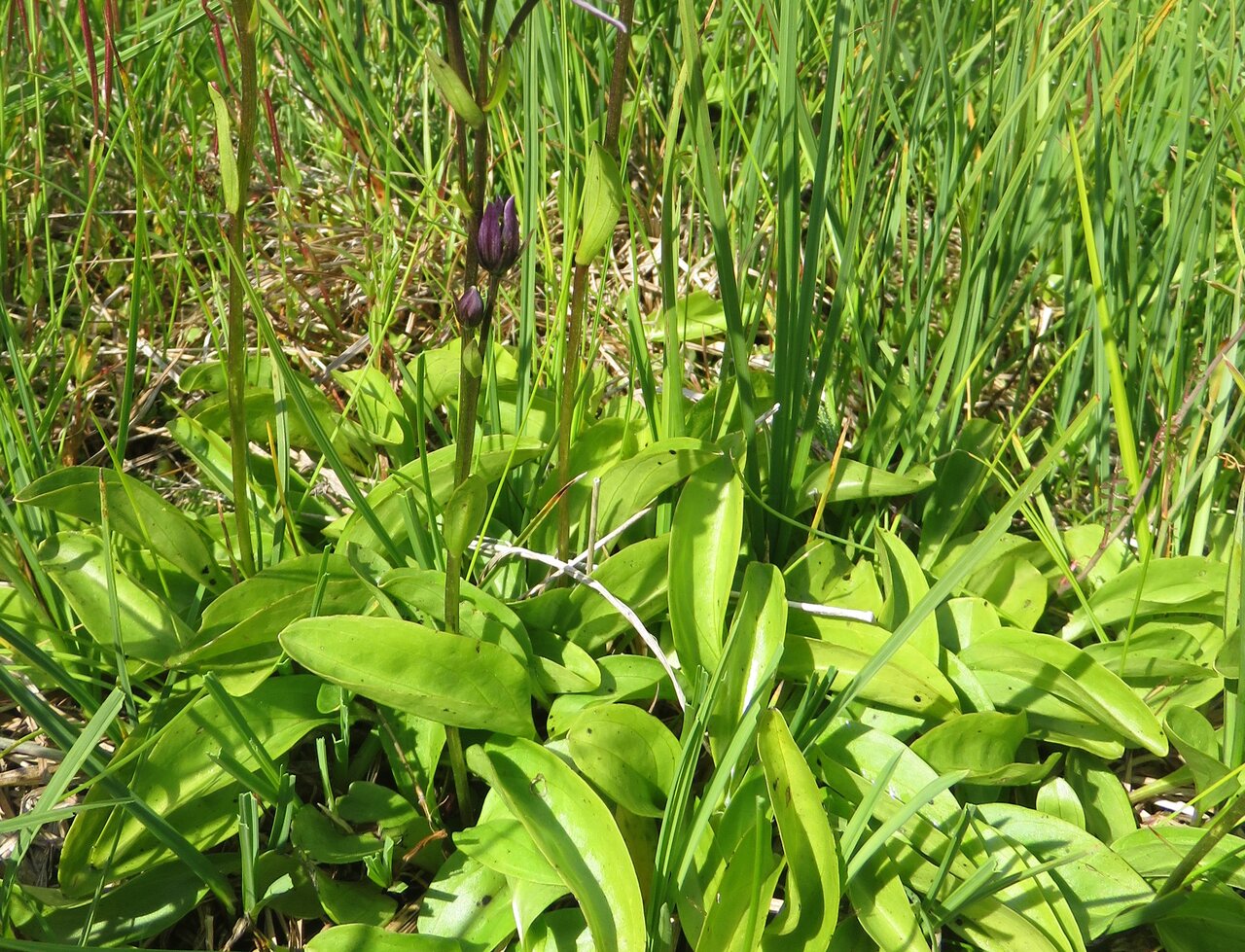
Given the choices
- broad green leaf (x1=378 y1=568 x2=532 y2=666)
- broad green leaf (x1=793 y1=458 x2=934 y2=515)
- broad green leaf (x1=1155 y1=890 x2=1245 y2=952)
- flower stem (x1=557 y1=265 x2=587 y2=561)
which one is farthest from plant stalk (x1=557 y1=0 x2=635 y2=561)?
broad green leaf (x1=1155 y1=890 x2=1245 y2=952)

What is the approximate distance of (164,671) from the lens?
136 cm

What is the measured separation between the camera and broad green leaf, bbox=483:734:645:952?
1055mm

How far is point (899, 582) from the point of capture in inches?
57.2

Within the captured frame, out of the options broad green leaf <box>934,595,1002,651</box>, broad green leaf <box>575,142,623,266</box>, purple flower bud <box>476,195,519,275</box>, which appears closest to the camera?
purple flower bud <box>476,195,519,275</box>

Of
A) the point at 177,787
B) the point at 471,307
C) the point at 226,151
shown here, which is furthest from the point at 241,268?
the point at 177,787

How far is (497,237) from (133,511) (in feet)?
2.41

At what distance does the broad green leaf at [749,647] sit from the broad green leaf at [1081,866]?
32cm

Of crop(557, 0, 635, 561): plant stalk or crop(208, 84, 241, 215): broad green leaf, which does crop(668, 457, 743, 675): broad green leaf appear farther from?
crop(208, 84, 241, 215): broad green leaf

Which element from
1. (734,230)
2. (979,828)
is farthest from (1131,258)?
(979,828)

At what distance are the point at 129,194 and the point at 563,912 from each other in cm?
172

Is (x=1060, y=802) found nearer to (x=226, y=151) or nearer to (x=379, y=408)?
(x=379, y=408)

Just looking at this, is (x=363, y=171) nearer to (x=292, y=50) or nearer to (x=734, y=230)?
(x=292, y=50)

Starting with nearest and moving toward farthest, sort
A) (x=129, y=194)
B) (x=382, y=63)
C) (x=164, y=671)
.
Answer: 1. (x=164, y=671)
2. (x=129, y=194)
3. (x=382, y=63)

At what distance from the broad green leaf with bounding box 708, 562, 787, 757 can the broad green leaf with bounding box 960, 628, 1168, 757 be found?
302 millimetres
